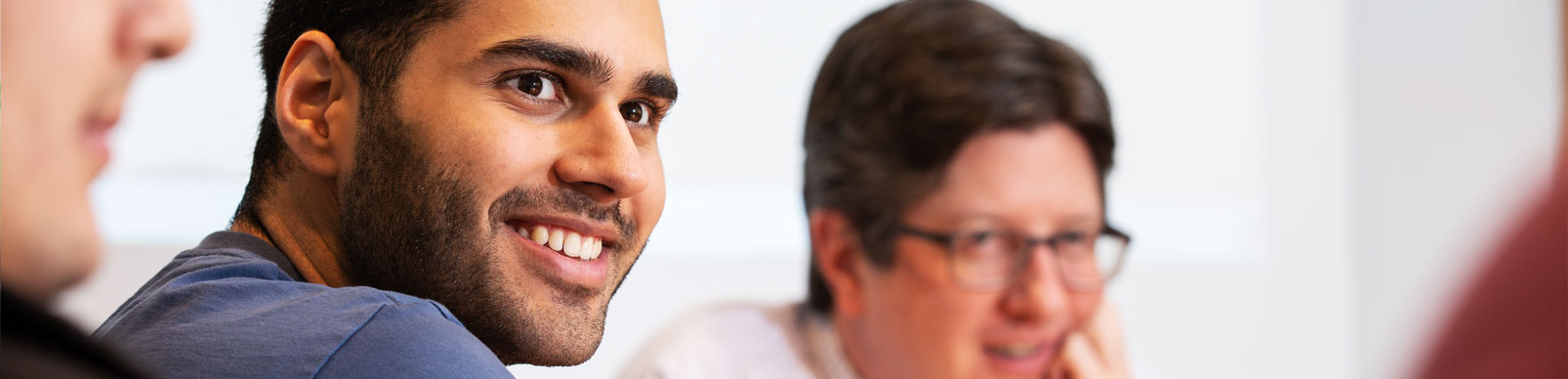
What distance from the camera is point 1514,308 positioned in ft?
2.29

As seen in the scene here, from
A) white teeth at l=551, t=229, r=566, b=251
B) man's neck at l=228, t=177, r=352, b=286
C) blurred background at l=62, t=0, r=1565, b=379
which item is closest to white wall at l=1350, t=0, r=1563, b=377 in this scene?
blurred background at l=62, t=0, r=1565, b=379

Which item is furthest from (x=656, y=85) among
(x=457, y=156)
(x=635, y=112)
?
(x=457, y=156)

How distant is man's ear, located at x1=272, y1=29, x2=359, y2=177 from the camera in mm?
740

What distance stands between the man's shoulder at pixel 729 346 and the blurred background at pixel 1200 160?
0.11 meters

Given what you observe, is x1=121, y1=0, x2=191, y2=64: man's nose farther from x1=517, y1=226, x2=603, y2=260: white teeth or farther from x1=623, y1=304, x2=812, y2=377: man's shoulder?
x1=623, y1=304, x2=812, y2=377: man's shoulder

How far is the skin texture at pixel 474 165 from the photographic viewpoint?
0.74m

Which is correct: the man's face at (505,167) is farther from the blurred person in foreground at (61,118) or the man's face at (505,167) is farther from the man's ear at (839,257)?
the blurred person in foreground at (61,118)

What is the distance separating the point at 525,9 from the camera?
2.44ft

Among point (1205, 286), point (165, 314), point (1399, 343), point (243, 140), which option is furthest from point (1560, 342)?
point (243, 140)

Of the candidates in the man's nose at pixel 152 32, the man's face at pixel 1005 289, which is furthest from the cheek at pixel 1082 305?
the man's nose at pixel 152 32

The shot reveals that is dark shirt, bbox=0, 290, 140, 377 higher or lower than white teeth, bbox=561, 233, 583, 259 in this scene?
higher

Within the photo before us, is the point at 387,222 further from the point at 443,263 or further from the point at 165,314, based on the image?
the point at 165,314

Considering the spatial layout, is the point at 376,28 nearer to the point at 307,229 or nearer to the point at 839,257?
the point at 307,229

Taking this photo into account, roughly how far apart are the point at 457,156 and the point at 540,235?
0.24 feet
